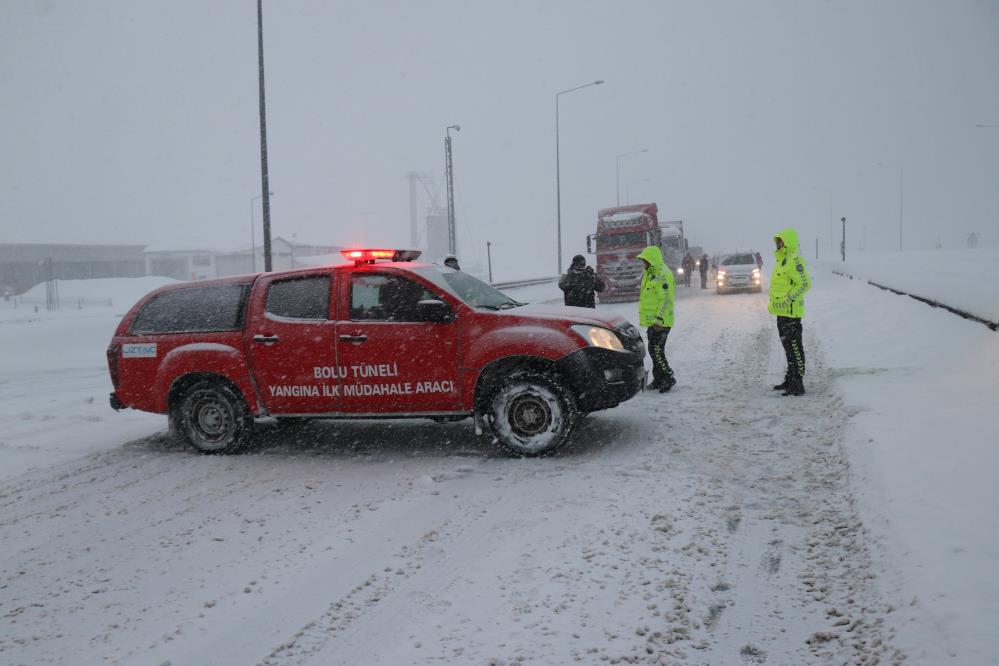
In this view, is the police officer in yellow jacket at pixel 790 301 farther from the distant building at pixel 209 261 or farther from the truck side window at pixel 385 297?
the distant building at pixel 209 261

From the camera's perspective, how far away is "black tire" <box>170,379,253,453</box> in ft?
24.2

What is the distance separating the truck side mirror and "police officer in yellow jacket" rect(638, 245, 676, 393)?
142 inches

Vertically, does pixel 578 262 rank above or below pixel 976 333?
above

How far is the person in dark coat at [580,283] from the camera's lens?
11.8 meters

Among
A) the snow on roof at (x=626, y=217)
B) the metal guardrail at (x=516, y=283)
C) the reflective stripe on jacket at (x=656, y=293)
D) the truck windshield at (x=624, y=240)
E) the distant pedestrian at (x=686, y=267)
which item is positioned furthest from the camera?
the distant pedestrian at (x=686, y=267)

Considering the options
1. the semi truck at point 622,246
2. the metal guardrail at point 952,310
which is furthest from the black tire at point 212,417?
the semi truck at point 622,246

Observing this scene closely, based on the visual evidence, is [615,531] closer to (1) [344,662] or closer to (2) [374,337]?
(1) [344,662]

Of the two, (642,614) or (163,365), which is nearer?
(642,614)

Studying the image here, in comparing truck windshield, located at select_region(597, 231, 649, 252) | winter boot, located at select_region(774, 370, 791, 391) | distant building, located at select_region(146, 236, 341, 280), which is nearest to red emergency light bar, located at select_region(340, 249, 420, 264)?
winter boot, located at select_region(774, 370, 791, 391)

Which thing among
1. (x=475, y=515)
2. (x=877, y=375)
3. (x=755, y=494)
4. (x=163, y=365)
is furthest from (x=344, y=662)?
(x=877, y=375)

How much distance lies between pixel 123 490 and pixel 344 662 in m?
3.79

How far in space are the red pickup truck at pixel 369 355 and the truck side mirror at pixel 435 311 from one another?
0.01 metres

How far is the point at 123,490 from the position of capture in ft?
20.8

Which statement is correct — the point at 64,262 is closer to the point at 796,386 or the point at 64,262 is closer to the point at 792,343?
the point at 792,343
